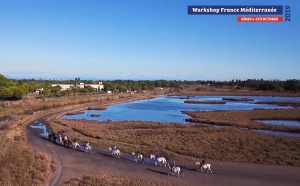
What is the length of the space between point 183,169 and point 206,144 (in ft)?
35.0

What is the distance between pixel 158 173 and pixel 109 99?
8545 centimetres

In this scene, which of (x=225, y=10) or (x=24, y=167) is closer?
(x=24, y=167)

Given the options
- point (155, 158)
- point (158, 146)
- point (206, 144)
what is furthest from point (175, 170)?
point (206, 144)

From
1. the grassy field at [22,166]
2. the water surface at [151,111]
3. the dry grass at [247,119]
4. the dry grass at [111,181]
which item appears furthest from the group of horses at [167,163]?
the water surface at [151,111]

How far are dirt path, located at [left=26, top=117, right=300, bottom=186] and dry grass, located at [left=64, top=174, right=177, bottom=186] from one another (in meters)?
0.83

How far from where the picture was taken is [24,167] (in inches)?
925

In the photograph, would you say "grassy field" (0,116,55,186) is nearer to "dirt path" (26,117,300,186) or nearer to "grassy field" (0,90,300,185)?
"grassy field" (0,90,300,185)

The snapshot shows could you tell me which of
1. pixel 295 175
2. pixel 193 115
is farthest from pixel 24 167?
pixel 193 115

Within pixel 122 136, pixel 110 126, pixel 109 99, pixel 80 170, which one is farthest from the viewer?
pixel 109 99

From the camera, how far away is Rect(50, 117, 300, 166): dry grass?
1157 inches

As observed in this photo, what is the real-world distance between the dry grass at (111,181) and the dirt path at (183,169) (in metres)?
0.83

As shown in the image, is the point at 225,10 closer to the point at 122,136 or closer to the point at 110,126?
the point at 122,136

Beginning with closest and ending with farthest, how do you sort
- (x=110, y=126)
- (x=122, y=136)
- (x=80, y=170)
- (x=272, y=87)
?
(x=80, y=170) → (x=122, y=136) → (x=110, y=126) → (x=272, y=87)

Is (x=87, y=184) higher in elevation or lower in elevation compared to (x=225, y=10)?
lower
